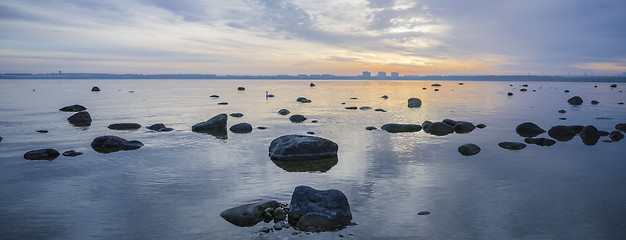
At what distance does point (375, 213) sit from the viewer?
418 inches

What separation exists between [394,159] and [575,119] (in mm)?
29058

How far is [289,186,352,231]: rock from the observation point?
9.52m

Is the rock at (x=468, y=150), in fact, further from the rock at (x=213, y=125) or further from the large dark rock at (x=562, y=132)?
the rock at (x=213, y=125)

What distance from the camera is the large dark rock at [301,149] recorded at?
17234 mm

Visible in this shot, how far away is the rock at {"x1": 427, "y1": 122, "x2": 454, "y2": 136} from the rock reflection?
1086 centimetres

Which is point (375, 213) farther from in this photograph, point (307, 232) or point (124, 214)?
point (124, 214)

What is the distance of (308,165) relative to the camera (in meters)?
16.4

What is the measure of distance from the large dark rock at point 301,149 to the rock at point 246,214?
678 cm

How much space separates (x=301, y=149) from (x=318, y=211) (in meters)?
7.69

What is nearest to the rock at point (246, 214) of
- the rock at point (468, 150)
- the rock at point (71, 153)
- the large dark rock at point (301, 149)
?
the large dark rock at point (301, 149)

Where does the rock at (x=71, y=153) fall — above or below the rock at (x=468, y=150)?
below

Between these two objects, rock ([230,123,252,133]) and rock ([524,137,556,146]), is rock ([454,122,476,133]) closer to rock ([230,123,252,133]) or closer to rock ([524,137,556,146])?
rock ([524,137,556,146])

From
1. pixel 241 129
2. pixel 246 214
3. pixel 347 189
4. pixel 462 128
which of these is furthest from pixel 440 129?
pixel 246 214

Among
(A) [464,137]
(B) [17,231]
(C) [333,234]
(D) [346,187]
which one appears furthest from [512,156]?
(B) [17,231]
